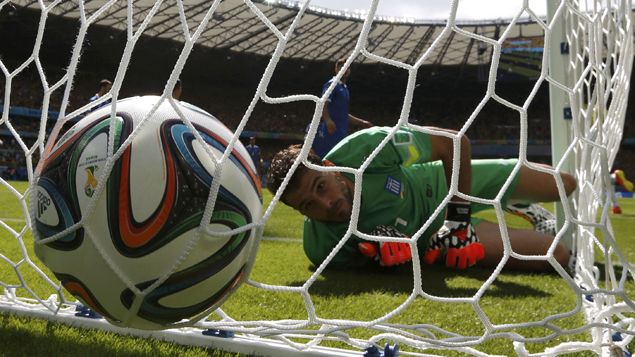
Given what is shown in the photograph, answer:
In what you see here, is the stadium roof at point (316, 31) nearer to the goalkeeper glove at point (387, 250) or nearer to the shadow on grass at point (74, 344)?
the goalkeeper glove at point (387, 250)

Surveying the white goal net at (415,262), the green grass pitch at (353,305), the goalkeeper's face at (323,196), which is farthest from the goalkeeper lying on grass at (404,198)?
the white goal net at (415,262)

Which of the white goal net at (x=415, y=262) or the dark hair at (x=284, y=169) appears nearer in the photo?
the white goal net at (x=415, y=262)

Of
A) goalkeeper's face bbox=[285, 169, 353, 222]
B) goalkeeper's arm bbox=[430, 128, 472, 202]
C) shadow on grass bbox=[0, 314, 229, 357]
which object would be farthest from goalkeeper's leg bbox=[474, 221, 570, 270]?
shadow on grass bbox=[0, 314, 229, 357]

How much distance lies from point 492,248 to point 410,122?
5.67 feet

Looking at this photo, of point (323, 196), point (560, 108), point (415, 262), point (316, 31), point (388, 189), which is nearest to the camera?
point (415, 262)

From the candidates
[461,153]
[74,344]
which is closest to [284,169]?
[461,153]

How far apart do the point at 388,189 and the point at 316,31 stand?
21.0m

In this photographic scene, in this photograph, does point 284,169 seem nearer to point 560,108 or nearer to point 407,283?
point 407,283

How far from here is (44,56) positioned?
23.8 metres

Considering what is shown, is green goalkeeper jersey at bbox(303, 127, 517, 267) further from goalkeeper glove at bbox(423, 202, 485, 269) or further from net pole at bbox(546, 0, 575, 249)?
net pole at bbox(546, 0, 575, 249)

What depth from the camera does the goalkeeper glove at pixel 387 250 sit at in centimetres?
265

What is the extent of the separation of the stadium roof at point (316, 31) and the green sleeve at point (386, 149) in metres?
17.9

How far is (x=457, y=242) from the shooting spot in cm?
279

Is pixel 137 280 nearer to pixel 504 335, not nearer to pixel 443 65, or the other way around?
pixel 504 335
